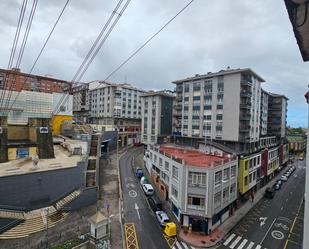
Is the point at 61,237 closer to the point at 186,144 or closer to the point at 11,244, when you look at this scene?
the point at 11,244

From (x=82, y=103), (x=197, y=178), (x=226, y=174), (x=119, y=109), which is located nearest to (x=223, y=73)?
(x=226, y=174)

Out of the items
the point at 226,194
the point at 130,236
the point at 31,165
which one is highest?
the point at 31,165

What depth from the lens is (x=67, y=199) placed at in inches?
1152

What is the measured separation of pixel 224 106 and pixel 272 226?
83.2 feet

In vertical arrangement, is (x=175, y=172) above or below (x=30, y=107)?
below

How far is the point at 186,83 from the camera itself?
176 ft

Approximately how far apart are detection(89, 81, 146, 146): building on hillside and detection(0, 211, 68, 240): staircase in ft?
159

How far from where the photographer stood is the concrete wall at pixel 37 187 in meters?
24.9

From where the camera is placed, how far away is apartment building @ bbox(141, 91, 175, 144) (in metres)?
67.5

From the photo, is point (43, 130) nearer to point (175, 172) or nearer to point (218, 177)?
point (175, 172)

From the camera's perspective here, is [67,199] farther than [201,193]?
Yes


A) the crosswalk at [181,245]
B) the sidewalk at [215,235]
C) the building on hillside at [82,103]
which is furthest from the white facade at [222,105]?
the building on hillside at [82,103]

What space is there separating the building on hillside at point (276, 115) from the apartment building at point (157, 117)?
34288 millimetres

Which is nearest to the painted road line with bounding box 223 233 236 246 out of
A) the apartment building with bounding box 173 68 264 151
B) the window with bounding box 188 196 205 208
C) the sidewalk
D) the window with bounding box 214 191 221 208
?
the sidewalk
